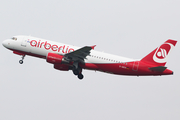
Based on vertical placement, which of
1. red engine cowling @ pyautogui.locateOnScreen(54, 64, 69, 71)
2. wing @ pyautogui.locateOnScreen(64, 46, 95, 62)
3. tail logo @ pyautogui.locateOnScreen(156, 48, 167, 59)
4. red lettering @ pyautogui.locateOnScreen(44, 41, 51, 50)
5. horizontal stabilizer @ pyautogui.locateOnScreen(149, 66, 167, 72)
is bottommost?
red engine cowling @ pyautogui.locateOnScreen(54, 64, 69, 71)

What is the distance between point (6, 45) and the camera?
5088cm

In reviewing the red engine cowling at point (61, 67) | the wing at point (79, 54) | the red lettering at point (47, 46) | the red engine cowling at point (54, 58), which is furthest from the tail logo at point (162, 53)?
the red lettering at point (47, 46)

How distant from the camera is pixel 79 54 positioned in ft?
155

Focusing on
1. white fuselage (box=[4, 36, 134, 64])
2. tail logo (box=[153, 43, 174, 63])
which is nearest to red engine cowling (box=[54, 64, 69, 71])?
white fuselage (box=[4, 36, 134, 64])

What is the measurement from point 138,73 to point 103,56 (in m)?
5.65

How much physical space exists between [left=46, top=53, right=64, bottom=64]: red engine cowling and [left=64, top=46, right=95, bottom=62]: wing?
3.32 ft

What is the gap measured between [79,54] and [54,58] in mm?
3588

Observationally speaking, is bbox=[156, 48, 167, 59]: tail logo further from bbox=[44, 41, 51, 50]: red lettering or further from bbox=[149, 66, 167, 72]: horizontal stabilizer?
bbox=[44, 41, 51, 50]: red lettering

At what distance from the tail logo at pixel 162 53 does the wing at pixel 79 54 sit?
9.89 metres

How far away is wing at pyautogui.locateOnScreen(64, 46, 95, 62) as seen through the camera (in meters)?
46.0

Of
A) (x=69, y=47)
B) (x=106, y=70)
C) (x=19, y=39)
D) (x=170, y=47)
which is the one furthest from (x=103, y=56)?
(x=19, y=39)

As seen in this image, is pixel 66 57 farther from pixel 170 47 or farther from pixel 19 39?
pixel 170 47

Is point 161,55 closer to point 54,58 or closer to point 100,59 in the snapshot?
point 100,59

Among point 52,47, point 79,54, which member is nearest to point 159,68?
point 79,54
